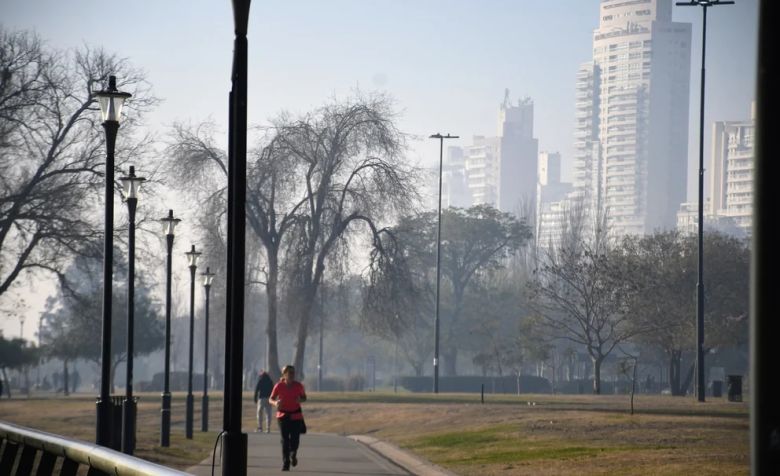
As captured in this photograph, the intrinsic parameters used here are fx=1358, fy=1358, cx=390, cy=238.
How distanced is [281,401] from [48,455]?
43.6ft

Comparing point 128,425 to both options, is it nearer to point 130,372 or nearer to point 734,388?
point 130,372

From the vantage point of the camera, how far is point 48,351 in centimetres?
9188

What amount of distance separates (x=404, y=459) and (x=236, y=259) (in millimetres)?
16635

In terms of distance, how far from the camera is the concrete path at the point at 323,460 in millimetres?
22469

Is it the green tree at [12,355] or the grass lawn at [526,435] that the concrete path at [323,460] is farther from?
the green tree at [12,355]

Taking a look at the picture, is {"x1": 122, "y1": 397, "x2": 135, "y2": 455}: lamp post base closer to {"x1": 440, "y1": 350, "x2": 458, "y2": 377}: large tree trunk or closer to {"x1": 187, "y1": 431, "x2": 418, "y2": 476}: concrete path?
{"x1": 187, "y1": 431, "x2": 418, "y2": 476}: concrete path

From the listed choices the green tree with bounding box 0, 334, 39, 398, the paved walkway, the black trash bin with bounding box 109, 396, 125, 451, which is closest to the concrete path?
the paved walkway

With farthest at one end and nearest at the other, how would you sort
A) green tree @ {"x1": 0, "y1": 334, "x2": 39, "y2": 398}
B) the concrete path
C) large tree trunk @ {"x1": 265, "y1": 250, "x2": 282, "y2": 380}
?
green tree @ {"x1": 0, "y1": 334, "x2": 39, "y2": 398}, large tree trunk @ {"x1": 265, "y1": 250, "x2": 282, "y2": 380}, the concrete path

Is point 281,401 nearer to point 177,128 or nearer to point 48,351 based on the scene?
point 177,128

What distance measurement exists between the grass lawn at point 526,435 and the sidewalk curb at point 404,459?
375 millimetres

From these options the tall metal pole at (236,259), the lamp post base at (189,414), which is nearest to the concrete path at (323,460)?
the lamp post base at (189,414)

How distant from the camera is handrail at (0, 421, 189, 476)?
646 cm

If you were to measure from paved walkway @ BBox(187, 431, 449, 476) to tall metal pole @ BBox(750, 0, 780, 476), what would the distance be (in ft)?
57.8

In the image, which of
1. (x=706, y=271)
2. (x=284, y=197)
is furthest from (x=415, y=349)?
(x=284, y=197)
